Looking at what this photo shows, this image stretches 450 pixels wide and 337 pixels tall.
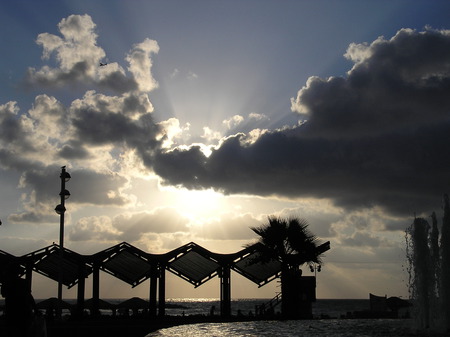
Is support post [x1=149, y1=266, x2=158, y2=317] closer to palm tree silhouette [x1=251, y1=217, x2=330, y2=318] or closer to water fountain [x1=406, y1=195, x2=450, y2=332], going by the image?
palm tree silhouette [x1=251, y1=217, x2=330, y2=318]

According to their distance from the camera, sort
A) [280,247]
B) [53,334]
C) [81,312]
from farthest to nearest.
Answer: [81,312] → [280,247] → [53,334]

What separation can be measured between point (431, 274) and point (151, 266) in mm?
23163

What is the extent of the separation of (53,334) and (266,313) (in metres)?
22.8

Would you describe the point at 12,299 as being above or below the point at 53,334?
above

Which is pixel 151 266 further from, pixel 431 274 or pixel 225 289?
pixel 431 274

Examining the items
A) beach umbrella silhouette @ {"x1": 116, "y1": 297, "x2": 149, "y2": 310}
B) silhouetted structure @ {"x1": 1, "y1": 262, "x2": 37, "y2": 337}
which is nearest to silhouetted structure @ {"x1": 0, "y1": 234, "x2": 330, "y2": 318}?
beach umbrella silhouette @ {"x1": 116, "y1": 297, "x2": 149, "y2": 310}

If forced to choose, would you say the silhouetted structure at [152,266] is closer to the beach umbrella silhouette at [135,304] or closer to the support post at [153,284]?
the support post at [153,284]

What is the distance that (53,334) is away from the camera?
84.3 feet

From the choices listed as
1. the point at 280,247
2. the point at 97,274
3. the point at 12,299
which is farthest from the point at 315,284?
the point at 12,299

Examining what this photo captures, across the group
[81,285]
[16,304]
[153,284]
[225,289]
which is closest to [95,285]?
[81,285]

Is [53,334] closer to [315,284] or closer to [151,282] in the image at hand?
[151,282]

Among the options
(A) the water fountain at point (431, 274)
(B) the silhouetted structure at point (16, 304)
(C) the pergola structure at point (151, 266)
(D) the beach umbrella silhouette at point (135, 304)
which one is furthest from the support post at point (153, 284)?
(B) the silhouetted structure at point (16, 304)

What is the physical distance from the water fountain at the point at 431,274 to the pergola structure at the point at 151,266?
17196mm

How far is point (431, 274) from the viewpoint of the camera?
2277 cm
